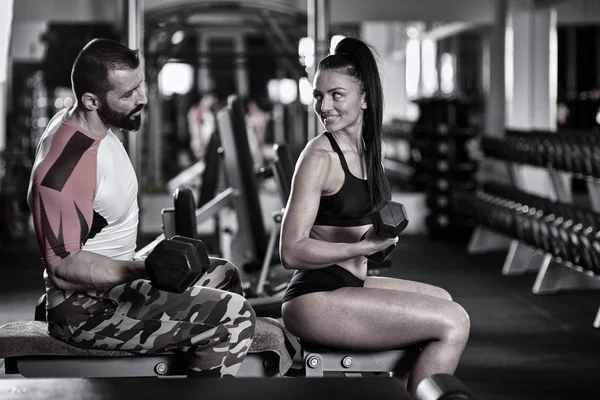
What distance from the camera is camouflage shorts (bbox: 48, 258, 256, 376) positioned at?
2381 mm

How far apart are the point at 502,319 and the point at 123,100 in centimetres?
341

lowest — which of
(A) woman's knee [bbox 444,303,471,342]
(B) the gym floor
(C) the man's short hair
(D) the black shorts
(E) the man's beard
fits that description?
(B) the gym floor

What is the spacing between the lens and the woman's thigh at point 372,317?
2410mm

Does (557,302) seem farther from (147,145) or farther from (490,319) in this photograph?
(147,145)

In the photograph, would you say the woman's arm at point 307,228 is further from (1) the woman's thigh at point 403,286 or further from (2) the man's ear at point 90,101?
(2) the man's ear at point 90,101

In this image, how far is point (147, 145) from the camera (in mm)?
10672

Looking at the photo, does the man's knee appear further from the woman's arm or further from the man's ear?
the man's ear

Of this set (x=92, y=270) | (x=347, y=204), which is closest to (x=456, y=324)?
(x=347, y=204)

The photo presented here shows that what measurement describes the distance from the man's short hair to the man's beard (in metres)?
0.04

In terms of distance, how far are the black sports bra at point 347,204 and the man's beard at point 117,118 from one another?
0.50m

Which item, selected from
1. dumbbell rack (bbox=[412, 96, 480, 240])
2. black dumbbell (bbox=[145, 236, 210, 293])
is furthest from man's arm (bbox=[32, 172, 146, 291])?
dumbbell rack (bbox=[412, 96, 480, 240])

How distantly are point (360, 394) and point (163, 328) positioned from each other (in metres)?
0.94

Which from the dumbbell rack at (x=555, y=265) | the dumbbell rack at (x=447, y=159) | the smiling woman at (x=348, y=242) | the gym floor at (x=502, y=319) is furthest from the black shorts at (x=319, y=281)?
the dumbbell rack at (x=447, y=159)

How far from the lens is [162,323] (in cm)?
239
